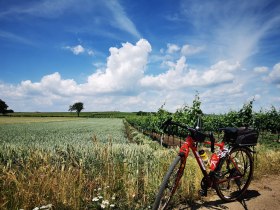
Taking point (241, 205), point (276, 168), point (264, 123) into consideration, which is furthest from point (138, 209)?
point (264, 123)

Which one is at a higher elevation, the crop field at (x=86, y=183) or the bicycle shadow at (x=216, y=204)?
the crop field at (x=86, y=183)

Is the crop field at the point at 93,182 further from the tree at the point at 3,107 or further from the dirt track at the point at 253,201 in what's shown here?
the tree at the point at 3,107

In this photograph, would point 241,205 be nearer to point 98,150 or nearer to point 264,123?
point 98,150

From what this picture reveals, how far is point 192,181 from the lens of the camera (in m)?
5.32

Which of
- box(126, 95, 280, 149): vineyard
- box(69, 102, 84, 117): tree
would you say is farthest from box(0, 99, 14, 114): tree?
box(126, 95, 280, 149): vineyard

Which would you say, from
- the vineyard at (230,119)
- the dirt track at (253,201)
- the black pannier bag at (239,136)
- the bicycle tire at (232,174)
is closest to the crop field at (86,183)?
the dirt track at (253,201)

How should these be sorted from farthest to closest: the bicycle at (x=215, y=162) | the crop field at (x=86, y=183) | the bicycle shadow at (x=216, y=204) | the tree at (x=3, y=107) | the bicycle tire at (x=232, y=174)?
the tree at (x=3, y=107)
the bicycle tire at (x=232, y=174)
the bicycle shadow at (x=216, y=204)
the crop field at (x=86, y=183)
the bicycle at (x=215, y=162)

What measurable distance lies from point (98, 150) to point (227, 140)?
111 inches

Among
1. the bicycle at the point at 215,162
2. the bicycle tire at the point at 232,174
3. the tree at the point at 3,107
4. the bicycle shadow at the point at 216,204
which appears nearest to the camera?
the bicycle at the point at 215,162

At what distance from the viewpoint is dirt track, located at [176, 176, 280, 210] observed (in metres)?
4.62

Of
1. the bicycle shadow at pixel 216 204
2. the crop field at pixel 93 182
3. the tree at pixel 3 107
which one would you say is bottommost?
the bicycle shadow at pixel 216 204

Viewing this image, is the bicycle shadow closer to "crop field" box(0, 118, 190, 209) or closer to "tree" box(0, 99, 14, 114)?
"crop field" box(0, 118, 190, 209)

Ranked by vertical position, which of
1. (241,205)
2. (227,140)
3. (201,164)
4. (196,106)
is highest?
(196,106)

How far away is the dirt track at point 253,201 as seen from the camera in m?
4.62
